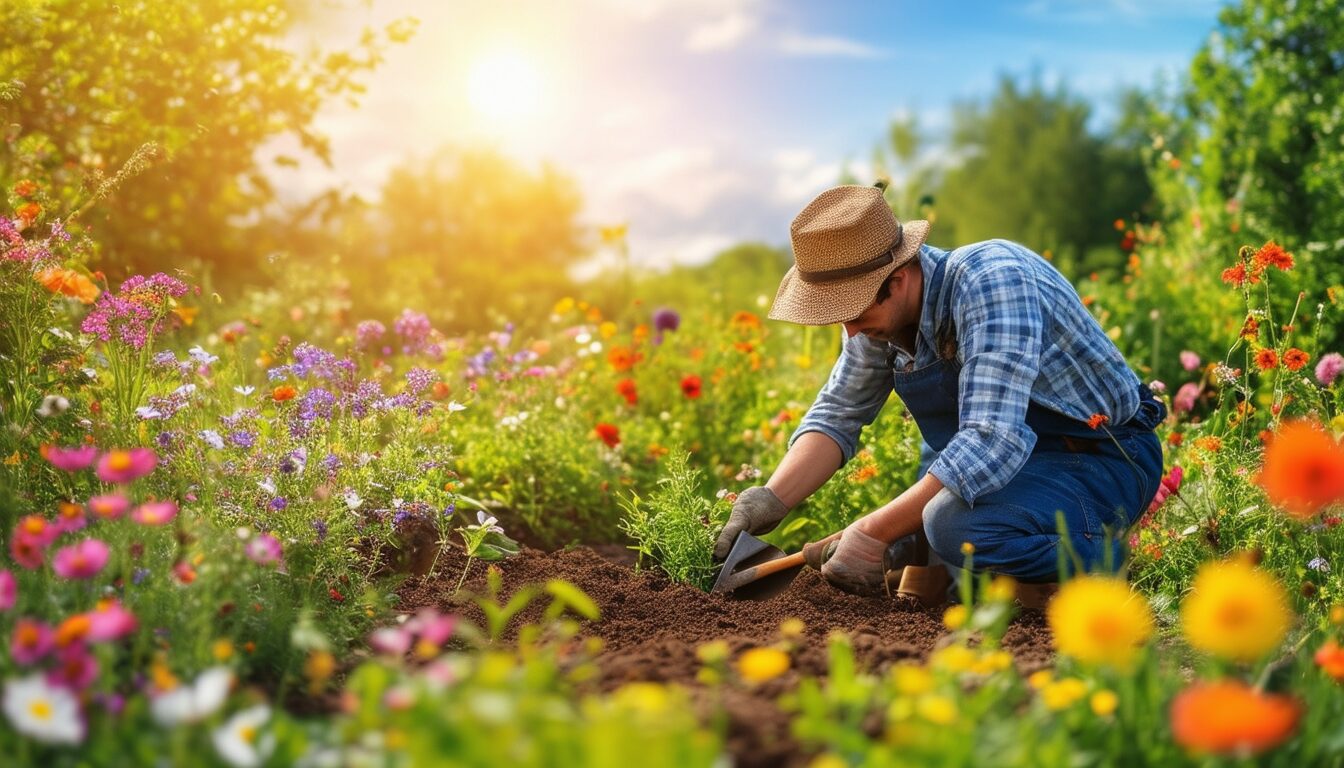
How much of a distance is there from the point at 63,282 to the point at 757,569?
2051 millimetres

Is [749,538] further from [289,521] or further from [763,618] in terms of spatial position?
[289,521]

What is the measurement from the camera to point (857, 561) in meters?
3.12

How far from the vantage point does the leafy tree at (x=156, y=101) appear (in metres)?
4.66

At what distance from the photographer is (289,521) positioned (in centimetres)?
282

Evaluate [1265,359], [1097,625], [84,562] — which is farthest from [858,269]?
[84,562]

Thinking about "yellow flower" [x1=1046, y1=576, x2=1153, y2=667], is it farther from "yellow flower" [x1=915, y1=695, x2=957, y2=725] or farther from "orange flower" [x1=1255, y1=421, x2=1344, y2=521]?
"orange flower" [x1=1255, y1=421, x2=1344, y2=521]

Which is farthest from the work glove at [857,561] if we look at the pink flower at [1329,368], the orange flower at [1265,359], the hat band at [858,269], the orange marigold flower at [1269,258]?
the pink flower at [1329,368]

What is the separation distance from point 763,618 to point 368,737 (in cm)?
163

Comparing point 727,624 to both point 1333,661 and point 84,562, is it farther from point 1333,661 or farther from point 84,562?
point 84,562

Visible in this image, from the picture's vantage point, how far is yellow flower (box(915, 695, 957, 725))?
4.94 feet

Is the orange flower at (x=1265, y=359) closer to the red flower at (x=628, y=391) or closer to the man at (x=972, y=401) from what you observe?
the man at (x=972, y=401)

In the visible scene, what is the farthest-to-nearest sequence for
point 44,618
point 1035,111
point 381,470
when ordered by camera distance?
point 1035,111
point 381,470
point 44,618

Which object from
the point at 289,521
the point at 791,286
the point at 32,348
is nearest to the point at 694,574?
the point at 791,286

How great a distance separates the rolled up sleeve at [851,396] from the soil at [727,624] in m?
0.48
